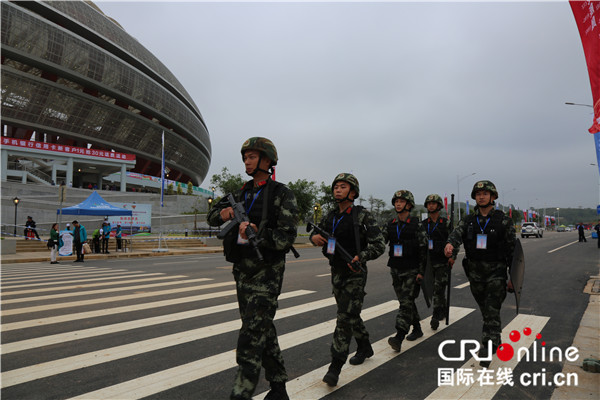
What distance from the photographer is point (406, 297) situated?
4742mm

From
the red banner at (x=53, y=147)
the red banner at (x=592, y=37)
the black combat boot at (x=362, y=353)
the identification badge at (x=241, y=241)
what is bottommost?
the black combat boot at (x=362, y=353)

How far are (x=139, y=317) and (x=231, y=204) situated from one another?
4.10 m

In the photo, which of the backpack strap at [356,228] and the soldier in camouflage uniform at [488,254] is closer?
the backpack strap at [356,228]

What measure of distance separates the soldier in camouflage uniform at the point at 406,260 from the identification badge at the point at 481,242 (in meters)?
0.71

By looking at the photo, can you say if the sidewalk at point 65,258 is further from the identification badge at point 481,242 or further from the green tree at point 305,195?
the green tree at point 305,195

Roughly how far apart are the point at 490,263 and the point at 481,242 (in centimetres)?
27

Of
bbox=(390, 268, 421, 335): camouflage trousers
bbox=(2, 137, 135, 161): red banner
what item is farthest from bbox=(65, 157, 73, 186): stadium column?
bbox=(390, 268, 421, 335): camouflage trousers

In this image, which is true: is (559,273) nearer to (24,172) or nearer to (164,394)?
(164,394)

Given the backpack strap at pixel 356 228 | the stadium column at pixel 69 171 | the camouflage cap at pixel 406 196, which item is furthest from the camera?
the stadium column at pixel 69 171

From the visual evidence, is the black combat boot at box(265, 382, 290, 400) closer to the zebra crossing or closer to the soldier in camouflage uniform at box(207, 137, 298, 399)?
the soldier in camouflage uniform at box(207, 137, 298, 399)

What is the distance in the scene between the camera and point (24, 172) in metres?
47.3

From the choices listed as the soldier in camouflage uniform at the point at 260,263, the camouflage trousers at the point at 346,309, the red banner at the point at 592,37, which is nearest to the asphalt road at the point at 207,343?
the camouflage trousers at the point at 346,309

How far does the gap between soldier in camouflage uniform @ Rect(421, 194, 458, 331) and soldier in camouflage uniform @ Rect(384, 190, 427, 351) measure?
1.11 metres

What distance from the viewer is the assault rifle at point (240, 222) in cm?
286
